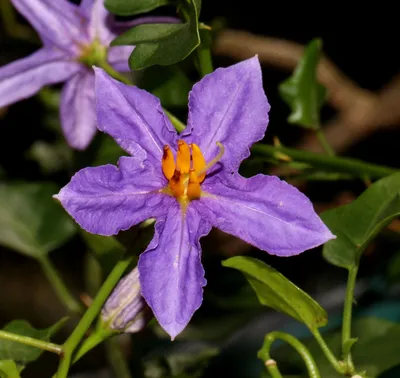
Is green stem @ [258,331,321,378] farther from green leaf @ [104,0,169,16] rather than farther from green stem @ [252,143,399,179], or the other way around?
green leaf @ [104,0,169,16]

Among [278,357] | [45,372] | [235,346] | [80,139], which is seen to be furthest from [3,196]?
[45,372]

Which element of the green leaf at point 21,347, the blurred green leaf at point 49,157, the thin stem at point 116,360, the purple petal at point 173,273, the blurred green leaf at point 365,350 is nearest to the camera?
the purple petal at point 173,273

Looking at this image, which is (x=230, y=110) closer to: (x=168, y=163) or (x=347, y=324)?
(x=168, y=163)

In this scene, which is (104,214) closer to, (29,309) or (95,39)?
(95,39)

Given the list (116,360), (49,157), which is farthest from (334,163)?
(49,157)

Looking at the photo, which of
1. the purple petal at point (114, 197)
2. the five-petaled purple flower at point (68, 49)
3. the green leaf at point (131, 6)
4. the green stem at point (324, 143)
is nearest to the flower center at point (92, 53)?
the five-petaled purple flower at point (68, 49)

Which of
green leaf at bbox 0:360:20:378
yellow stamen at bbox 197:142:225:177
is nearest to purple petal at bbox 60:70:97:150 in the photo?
yellow stamen at bbox 197:142:225:177

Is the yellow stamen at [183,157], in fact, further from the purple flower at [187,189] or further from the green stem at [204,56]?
the green stem at [204,56]
